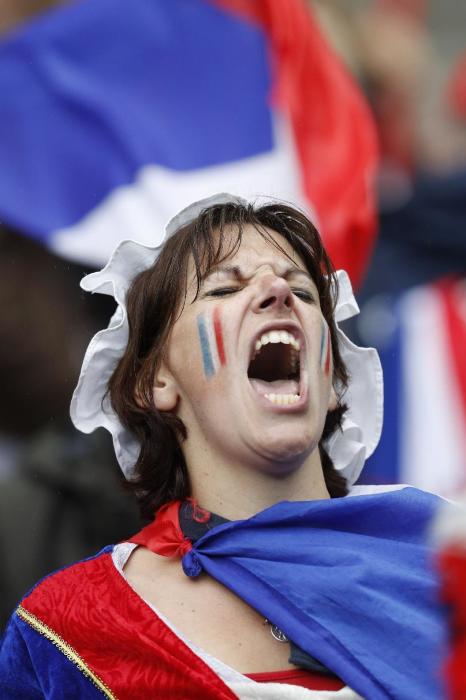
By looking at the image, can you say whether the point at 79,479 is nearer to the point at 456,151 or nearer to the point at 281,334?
the point at 281,334

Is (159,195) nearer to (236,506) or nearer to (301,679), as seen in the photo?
(236,506)

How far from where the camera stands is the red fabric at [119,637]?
249 cm

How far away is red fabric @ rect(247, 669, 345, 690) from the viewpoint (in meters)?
2.50

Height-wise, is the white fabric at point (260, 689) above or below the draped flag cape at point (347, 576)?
below

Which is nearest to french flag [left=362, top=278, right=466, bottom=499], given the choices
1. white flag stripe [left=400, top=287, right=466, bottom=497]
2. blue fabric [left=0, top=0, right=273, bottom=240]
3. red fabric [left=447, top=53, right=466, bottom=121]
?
white flag stripe [left=400, top=287, right=466, bottom=497]

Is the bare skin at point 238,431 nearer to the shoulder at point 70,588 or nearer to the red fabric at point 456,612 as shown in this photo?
the shoulder at point 70,588

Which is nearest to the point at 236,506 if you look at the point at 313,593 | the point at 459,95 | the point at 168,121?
the point at 313,593

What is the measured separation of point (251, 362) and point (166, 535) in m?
0.40

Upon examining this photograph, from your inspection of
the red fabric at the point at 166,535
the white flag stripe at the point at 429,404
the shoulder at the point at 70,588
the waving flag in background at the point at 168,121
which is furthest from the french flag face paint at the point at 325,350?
the white flag stripe at the point at 429,404

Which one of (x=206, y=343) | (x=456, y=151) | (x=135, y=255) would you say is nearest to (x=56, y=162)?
(x=135, y=255)

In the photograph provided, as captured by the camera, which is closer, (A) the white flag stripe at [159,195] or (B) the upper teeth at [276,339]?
(B) the upper teeth at [276,339]

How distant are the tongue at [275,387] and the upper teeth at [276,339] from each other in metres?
0.07

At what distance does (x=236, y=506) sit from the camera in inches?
108

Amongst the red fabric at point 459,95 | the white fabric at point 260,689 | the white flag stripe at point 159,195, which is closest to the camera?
the white fabric at point 260,689
